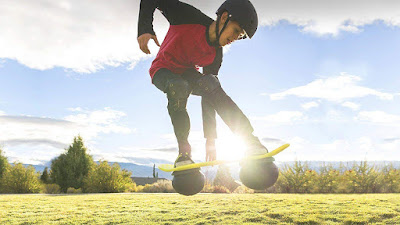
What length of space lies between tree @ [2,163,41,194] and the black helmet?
921 inches

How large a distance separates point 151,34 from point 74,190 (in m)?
22.1

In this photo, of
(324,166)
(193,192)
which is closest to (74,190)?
(324,166)

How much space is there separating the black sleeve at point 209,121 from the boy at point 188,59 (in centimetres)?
33

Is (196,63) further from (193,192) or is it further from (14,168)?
(14,168)

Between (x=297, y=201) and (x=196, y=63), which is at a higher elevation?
(x=196, y=63)

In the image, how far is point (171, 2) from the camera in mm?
3250

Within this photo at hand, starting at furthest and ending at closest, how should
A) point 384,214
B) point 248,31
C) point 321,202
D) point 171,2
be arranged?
point 321,202 < point 384,214 < point 171,2 < point 248,31

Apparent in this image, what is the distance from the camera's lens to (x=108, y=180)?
20.9m

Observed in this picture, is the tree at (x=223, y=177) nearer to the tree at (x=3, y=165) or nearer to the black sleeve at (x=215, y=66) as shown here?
the tree at (x=3, y=165)

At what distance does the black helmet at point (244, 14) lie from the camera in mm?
2734

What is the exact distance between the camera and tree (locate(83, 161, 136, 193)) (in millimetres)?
20891

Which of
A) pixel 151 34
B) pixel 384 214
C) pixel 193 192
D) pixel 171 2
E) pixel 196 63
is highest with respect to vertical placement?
pixel 171 2

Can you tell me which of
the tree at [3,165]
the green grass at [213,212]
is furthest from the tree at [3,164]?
the green grass at [213,212]

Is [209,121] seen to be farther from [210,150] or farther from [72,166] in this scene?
[72,166]
